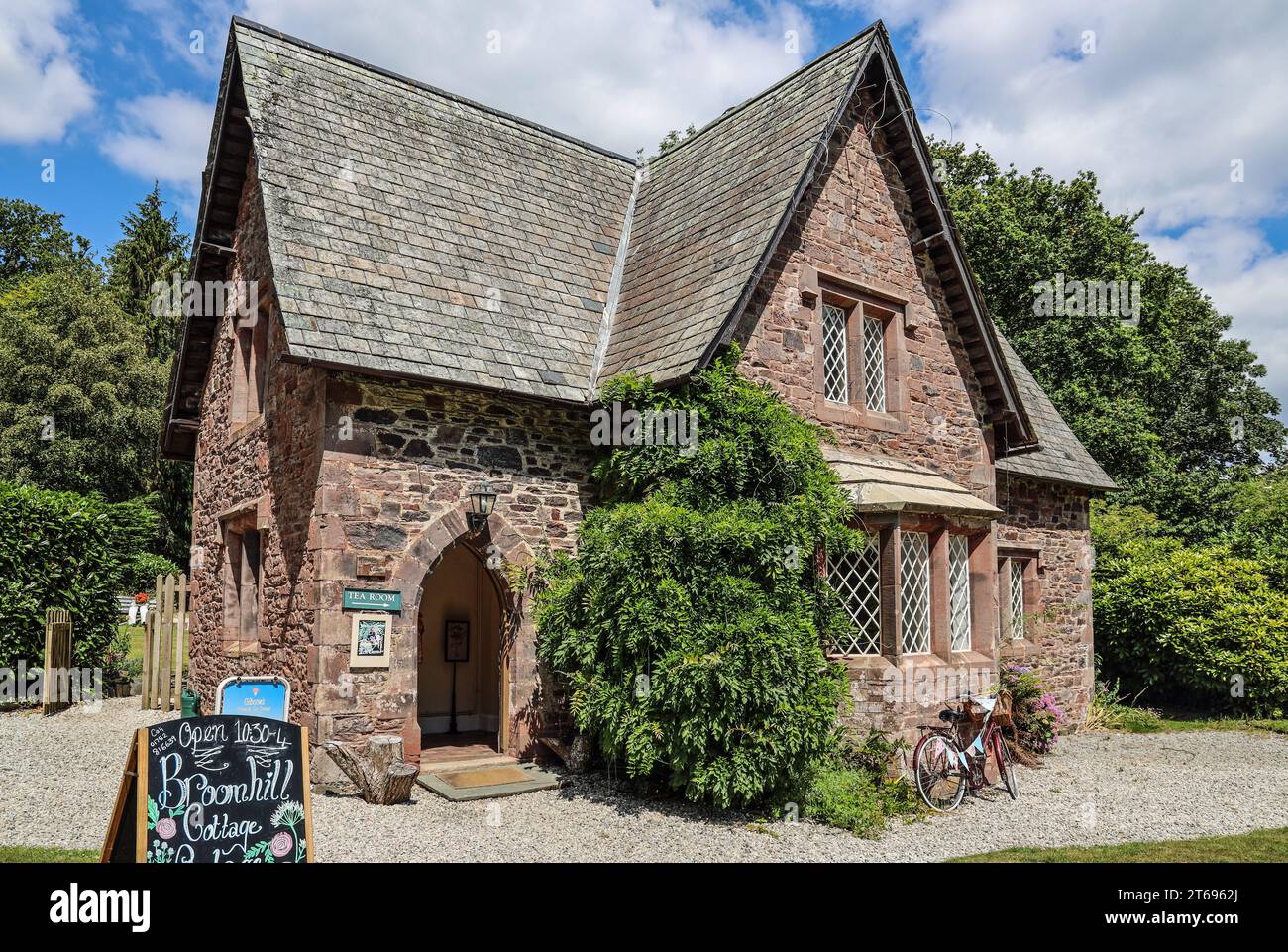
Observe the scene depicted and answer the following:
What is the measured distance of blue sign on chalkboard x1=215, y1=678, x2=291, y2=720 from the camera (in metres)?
9.13

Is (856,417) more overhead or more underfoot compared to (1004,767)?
more overhead

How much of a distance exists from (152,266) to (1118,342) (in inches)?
1279

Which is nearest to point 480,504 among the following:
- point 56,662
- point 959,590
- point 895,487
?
point 895,487

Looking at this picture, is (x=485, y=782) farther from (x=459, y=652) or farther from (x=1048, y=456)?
(x=1048, y=456)

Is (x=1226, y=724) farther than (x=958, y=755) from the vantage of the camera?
Yes

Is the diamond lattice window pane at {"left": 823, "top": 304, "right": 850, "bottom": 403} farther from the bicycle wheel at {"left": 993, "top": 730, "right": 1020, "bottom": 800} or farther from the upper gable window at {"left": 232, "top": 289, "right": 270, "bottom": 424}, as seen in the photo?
the upper gable window at {"left": 232, "top": 289, "right": 270, "bottom": 424}

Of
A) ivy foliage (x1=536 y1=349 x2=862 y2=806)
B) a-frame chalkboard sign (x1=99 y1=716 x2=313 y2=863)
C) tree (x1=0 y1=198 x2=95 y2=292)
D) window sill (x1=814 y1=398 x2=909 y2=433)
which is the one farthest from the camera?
tree (x1=0 y1=198 x2=95 y2=292)

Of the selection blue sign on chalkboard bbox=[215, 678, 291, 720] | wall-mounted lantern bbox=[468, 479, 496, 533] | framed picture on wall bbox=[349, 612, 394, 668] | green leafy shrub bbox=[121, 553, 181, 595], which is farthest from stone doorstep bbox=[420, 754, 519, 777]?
green leafy shrub bbox=[121, 553, 181, 595]

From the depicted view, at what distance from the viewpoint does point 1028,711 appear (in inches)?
Answer: 490

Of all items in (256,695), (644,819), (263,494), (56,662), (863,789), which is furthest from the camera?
(56,662)

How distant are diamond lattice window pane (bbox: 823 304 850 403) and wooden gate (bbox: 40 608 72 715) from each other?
12.1m

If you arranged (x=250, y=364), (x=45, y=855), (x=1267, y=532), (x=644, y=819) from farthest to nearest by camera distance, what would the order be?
1. (x=1267, y=532)
2. (x=250, y=364)
3. (x=644, y=819)
4. (x=45, y=855)
